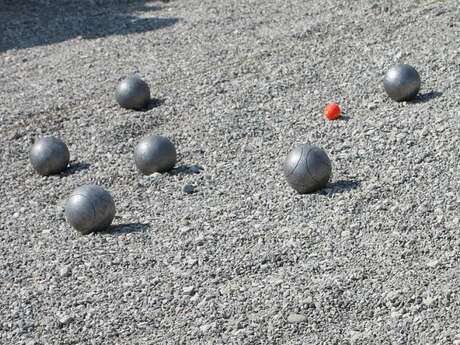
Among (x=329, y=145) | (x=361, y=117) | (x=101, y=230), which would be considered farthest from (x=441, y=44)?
(x=101, y=230)

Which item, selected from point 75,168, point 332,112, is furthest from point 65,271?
point 332,112

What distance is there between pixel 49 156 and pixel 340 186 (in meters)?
3.15

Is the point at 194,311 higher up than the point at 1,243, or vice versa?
the point at 194,311

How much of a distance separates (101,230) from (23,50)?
721 cm

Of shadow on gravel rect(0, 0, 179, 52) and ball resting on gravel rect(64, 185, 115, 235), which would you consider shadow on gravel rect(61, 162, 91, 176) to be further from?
shadow on gravel rect(0, 0, 179, 52)

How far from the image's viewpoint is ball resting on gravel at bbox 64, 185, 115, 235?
8.14 metres

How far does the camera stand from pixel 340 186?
871 centimetres

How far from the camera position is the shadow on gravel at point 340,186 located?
28.2ft

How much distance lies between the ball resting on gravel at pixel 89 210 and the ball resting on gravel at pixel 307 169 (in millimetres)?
1665

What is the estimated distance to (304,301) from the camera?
6.75 m

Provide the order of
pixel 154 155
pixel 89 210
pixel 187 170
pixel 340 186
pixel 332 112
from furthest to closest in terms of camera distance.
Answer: pixel 332 112 < pixel 187 170 < pixel 154 155 < pixel 340 186 < pixel 89 210

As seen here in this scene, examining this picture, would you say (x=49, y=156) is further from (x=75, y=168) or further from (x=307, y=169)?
(x=307, y=169)

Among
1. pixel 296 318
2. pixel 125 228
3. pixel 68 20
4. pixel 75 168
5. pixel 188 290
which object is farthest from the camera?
pixel 68 20

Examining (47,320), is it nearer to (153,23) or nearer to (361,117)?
(361,117)
